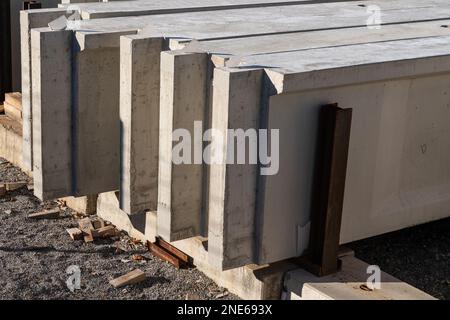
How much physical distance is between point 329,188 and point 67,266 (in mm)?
2255

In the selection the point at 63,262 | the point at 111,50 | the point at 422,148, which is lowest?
the point at 63,262

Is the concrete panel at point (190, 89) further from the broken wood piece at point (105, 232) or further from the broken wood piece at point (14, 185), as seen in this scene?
the broken wood piece at point (14, 185)

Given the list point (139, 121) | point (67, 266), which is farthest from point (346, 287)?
point (67, 266)

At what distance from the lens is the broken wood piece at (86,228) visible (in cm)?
737

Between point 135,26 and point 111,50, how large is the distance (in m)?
0.30

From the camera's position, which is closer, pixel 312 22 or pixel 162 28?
pixel 162 28

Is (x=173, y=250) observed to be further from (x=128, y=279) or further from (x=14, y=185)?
(x=14, y=185)

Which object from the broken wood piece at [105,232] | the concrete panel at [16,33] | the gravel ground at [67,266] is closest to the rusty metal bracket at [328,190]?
the gravel ground at [67,266]

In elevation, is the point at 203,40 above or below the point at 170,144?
above

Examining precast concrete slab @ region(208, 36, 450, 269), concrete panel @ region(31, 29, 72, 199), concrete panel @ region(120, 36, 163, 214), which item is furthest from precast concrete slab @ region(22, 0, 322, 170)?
precast concrete slab @ region(208, 36, 450, 269)

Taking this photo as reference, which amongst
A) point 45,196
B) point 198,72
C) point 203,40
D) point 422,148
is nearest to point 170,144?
point 198,72

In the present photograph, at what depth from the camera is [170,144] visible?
6.00m

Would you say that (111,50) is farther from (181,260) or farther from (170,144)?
(181,260)
